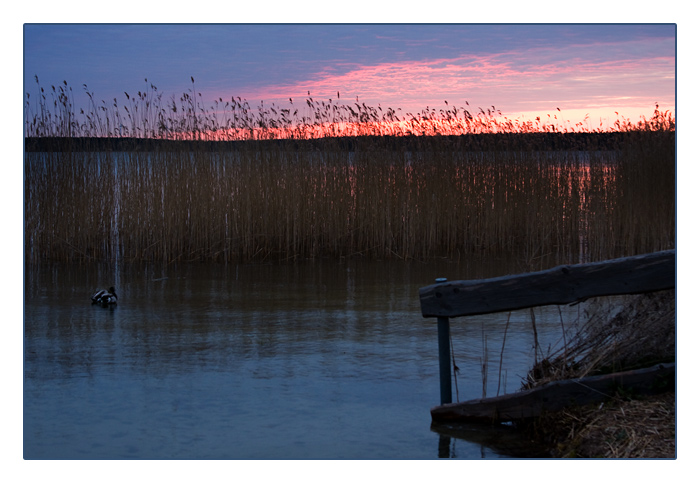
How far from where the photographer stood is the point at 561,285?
3.02 metres

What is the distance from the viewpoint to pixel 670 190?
15.8 feet

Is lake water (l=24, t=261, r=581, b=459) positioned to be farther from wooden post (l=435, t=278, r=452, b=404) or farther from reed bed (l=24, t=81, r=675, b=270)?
reed bed (l=24, t=81, r=675, b=270)

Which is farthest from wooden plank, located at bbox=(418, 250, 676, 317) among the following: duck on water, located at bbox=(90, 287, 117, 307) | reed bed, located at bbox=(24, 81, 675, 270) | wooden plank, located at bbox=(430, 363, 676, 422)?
reed bed, located at bbox=(24, 81, 675, 270)

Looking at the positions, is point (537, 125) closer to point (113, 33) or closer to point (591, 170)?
point (591, 170)

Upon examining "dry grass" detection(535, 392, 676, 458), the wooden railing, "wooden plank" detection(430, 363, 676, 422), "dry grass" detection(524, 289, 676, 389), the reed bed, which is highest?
the reed bed

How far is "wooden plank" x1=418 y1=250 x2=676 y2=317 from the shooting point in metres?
3.02

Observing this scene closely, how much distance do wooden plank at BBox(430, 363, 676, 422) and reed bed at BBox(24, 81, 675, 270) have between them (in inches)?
140

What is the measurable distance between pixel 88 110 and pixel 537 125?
15.6 ft

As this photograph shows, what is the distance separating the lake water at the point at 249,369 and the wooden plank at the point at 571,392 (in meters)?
0.10

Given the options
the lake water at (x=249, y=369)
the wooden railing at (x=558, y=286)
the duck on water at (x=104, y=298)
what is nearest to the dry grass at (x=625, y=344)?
the lake water at (x=249, y=369)

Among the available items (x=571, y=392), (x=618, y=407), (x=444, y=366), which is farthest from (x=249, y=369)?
(x=618, y=407)

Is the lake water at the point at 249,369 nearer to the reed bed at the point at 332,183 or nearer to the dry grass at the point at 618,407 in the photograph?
the dry grass at the point at 618,407

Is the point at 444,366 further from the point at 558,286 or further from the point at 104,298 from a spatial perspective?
the point at 104,298

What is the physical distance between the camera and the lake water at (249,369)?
3.00 meters
